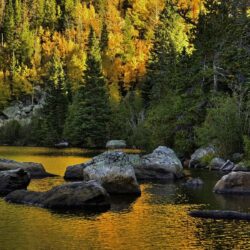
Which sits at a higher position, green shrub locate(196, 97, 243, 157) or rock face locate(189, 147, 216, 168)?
green shrub locate(196, 97, 243, 157)

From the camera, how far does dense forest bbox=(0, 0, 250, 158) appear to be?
66.8m

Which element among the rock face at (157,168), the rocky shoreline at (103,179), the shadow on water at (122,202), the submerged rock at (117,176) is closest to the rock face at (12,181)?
the rocky shoreline at (103,179)

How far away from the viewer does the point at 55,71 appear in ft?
478

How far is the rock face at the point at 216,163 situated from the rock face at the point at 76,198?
24568 mm

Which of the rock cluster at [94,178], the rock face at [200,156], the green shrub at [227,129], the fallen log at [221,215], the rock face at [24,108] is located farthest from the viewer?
the rock face at [24,108]

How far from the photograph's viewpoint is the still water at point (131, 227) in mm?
23736

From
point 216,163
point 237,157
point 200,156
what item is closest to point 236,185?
point 216,163

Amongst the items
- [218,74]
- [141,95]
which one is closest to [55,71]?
[141,95]

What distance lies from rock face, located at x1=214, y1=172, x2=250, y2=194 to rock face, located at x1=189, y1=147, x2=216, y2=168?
1994 centimetres

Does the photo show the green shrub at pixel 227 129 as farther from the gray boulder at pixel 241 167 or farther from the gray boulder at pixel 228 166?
the gray boulder at pixel 241 167

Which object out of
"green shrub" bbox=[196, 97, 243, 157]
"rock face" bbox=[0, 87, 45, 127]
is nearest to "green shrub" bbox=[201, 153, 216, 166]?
"green shrub" bbox=[196, 97, 243, 157]

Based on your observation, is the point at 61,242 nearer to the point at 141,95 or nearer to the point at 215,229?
the point at 215,229

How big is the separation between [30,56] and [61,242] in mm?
159571

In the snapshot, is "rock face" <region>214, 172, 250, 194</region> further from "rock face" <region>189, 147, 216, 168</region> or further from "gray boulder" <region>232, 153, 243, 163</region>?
"rock face" <region>189, 147, 216, 168</region>
